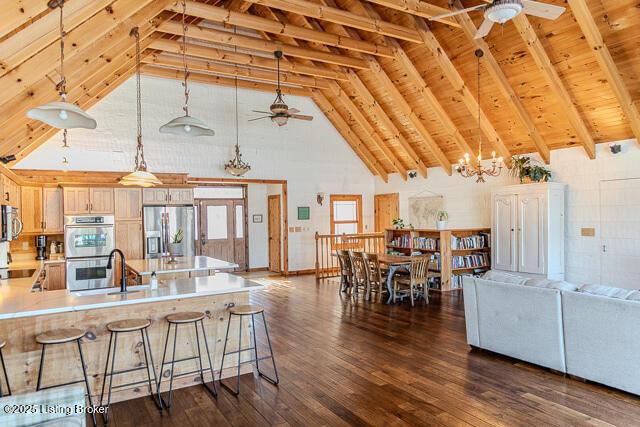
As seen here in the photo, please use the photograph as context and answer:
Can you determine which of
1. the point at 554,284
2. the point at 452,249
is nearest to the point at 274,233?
the point at 452,249

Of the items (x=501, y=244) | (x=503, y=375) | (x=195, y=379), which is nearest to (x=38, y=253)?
(x=195, y=379)

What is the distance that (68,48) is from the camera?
167 inches

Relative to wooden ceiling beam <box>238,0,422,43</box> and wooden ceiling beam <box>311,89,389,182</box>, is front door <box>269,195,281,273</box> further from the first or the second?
wooden ceiling beam <box>238,0,422,43</box>

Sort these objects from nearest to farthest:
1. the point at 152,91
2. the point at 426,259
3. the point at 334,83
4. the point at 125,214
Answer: the point at 426,259, the point at 125,214, the point at 152,91, the point at 334,83

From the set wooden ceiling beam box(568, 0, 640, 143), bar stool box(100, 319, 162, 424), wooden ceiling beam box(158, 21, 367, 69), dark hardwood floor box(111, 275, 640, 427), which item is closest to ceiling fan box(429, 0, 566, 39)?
wooden ceiling beam box(568, 0, 640, 143)

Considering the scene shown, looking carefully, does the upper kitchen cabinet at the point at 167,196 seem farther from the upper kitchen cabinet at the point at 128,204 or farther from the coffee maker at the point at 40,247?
the coffee maker at the point at 40,247

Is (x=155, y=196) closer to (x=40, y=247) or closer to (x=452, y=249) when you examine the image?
(x=40, y=247)

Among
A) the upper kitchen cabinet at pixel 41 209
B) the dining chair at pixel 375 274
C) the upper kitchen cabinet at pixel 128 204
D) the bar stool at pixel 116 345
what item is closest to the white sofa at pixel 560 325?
the dining chair at pixel 375 274

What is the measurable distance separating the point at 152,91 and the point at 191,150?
1460 millimetres

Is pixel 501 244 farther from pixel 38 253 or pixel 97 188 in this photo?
pixel 38 253

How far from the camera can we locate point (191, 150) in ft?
31.7

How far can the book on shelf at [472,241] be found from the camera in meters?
8.47

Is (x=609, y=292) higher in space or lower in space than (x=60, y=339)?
higher

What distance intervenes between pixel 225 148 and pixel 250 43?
3.17m
